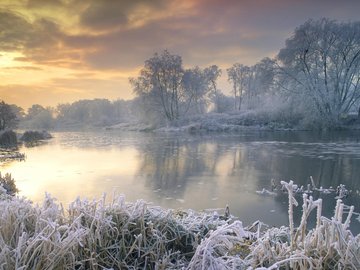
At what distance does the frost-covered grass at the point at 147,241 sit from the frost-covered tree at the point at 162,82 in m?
43.9

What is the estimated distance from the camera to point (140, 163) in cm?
1426

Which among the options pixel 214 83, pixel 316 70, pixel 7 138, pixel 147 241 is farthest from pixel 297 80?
pixel 147 241

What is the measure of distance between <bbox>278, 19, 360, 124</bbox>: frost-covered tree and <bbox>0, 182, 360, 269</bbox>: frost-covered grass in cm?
3534

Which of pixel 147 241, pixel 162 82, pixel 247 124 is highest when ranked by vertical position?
pixel 162 82

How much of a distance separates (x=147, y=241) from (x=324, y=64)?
3772 cm

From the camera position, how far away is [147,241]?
7.34ft

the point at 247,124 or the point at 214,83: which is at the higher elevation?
the point at 214,83

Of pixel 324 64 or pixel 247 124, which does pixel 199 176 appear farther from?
pixel 247 124

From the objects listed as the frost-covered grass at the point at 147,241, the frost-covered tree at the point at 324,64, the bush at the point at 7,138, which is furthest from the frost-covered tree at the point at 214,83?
the frost-covered grass at the point at 147,241

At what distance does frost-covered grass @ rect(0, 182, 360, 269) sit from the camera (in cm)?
163

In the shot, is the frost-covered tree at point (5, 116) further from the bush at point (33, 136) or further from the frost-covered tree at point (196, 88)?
the frost-covered tree at point (196, 88)

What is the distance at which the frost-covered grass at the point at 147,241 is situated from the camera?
5.36ft

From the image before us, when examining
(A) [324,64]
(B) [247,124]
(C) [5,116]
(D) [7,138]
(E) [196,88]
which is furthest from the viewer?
(E) [196,88]

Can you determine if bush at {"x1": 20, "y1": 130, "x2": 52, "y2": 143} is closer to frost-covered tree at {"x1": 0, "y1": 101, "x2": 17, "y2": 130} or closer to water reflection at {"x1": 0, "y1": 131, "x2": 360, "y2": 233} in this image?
frost-covered tree at {"x1": 0, "y1": 101, "x2": 17, "y2": 130}
